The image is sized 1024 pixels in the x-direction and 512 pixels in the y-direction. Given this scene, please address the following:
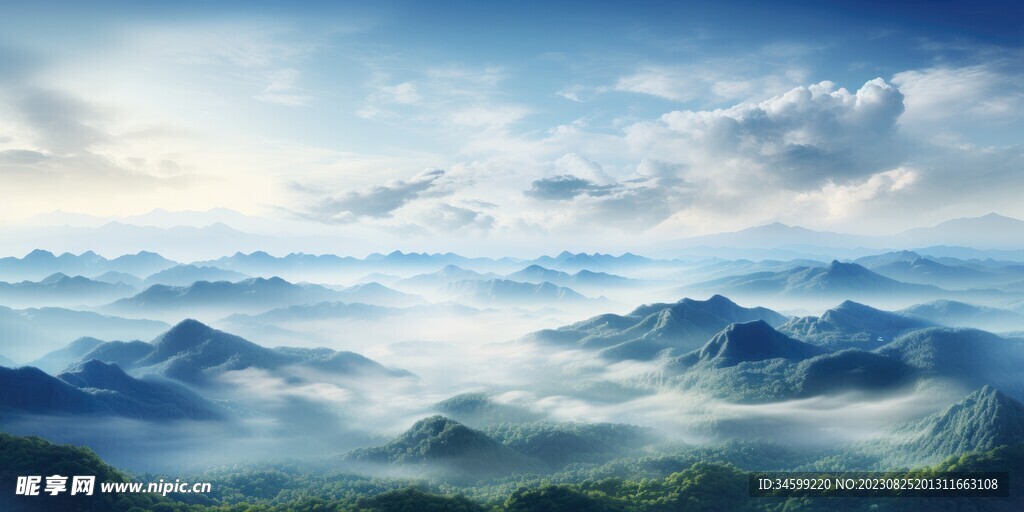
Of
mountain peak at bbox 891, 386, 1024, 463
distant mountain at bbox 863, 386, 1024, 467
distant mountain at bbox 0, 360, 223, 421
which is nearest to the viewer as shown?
mountain peak at bbox 891, 386, 1024, 463

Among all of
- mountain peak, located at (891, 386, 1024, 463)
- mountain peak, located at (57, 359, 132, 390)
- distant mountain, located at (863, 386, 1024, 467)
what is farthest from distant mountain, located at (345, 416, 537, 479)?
mountain peak, located at (891, 386, 1024, 463)

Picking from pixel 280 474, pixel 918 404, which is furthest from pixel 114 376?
pixel 918 404

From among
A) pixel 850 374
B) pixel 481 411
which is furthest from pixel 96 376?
pixel 850 374

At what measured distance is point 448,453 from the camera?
126 metres

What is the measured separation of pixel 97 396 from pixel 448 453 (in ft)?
297

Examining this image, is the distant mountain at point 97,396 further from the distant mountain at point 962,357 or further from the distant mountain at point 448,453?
the distant mountain at point 962,357

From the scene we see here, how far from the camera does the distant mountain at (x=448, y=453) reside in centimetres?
12394

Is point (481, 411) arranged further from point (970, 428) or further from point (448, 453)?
point (970, 428)

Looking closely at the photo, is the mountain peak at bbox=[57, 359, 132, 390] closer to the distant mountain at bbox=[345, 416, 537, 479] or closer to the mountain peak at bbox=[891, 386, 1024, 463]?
the distant mountain at bbox=[345, 416, 537, 479]

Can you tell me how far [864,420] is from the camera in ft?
472

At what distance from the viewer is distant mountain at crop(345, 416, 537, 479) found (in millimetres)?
123938

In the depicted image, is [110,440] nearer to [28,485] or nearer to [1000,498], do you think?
[28,485]

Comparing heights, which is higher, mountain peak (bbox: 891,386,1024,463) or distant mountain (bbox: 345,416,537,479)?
mountain peak (bbox: 891,386,1024,463)

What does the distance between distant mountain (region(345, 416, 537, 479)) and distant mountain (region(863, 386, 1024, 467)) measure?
7842cm
